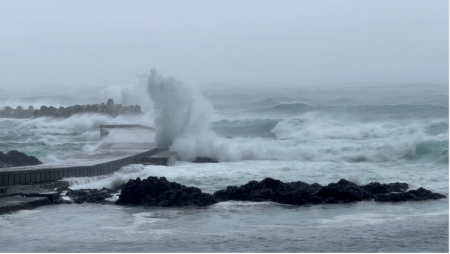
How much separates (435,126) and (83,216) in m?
20.3

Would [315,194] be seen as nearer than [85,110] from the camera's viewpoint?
Yes

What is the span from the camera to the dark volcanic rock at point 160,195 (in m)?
13.4

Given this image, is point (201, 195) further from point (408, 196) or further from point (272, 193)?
point (408, 196)

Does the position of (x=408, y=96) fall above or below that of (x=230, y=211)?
above

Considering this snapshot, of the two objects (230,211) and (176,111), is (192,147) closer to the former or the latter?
(176,111)

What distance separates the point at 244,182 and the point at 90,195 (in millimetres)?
3959

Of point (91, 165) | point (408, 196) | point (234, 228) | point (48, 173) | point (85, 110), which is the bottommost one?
point (234, 228)

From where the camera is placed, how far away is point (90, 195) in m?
14.0

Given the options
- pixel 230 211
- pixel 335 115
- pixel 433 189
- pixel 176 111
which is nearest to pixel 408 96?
pixel 335 115

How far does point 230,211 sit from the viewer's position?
12.7 m

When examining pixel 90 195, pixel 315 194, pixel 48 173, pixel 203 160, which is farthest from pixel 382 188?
pixel 203 160

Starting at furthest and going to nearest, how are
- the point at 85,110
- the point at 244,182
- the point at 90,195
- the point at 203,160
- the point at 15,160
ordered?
1. the point at 85,110
2. the point at 203,160
3. the point at 15,160
4. the point at 244,182
5. the point at 90,195

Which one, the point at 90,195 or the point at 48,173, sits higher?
the point at 48,173

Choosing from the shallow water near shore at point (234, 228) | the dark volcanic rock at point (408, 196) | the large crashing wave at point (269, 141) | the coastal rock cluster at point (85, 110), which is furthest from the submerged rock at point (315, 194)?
the coastal rock cluster at point (85, 110)
